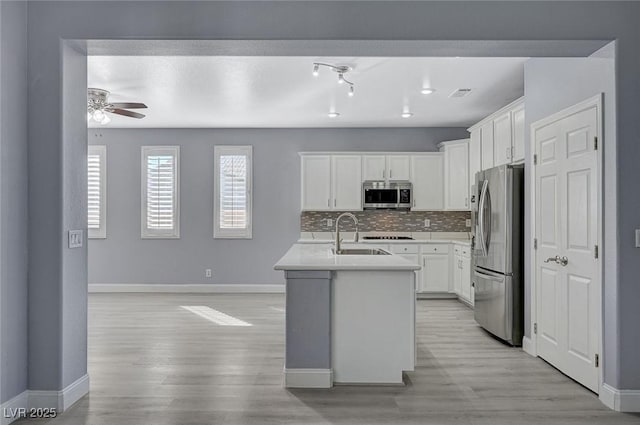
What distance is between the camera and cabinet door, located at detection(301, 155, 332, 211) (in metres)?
7.18

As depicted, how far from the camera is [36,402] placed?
2953 millimetres

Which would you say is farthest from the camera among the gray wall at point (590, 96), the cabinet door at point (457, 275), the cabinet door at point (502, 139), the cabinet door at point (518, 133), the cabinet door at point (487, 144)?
the cabinet door at point (457, 275)

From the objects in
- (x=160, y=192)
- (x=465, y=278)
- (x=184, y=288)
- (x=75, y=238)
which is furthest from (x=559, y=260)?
(x=160, y=192)

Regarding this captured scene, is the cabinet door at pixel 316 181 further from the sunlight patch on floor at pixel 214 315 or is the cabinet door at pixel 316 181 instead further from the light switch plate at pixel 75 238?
the light switch plate at pixel 75 238

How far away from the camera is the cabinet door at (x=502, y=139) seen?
5250 millimetres

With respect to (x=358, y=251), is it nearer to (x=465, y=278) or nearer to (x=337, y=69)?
(x=337, y=69)

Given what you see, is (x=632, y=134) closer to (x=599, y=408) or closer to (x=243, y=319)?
(x=599, y=408)

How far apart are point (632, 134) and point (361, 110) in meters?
3.73

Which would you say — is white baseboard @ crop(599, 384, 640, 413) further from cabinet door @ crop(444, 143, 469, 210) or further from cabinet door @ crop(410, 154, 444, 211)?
cabinet door @ crop(410, 154, 444, 211)

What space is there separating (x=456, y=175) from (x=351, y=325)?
13.7 ft

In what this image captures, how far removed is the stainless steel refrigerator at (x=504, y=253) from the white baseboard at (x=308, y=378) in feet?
6.54

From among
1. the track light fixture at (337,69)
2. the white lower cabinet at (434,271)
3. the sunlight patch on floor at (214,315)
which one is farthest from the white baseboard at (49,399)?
the white lower cabinet at (434,271)

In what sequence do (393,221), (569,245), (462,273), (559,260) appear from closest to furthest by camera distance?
(569,245), (559,260), (462,273), (393,221)

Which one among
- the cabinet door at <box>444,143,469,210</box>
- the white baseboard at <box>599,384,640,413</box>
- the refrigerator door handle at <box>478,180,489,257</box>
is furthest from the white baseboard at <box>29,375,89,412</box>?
the cabinet door at <box>444,143,469,210</box>
